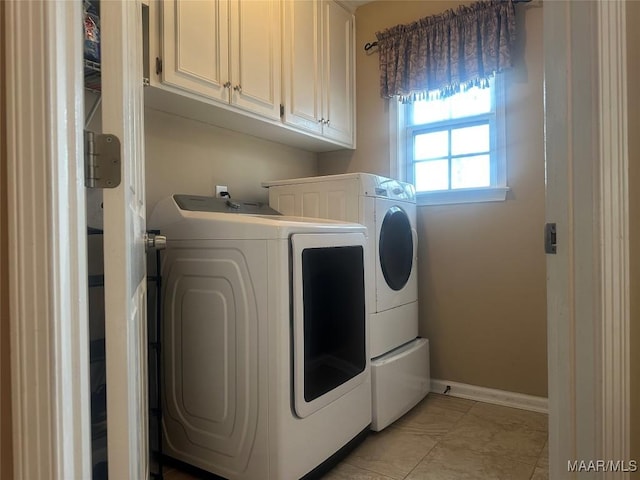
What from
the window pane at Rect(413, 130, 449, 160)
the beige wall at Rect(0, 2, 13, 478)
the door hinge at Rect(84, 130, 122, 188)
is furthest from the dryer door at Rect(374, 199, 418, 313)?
the beige wall at Rect(0, 2, 13, 478)

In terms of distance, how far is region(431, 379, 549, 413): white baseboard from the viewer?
95.9 inches

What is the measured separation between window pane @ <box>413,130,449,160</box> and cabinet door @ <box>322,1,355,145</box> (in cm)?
46

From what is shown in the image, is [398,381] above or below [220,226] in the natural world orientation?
below

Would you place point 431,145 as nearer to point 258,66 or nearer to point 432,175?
point 432,175

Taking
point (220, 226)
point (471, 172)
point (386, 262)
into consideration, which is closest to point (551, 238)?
point (220, 226)

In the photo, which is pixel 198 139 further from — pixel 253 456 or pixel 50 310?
pixel 50 310

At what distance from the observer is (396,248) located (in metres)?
2.46

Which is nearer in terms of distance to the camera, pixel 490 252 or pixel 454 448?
pixel 454 448

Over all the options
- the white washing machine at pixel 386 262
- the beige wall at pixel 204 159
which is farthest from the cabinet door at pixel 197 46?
the white washing machine at pixel 386 262

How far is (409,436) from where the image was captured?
2.14 m

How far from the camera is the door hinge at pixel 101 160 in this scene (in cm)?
68

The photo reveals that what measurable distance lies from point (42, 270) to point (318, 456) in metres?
1.41

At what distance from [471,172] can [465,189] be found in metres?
0.15

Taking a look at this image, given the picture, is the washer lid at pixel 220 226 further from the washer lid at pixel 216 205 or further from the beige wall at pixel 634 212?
the beige wall at pixel 634 212
